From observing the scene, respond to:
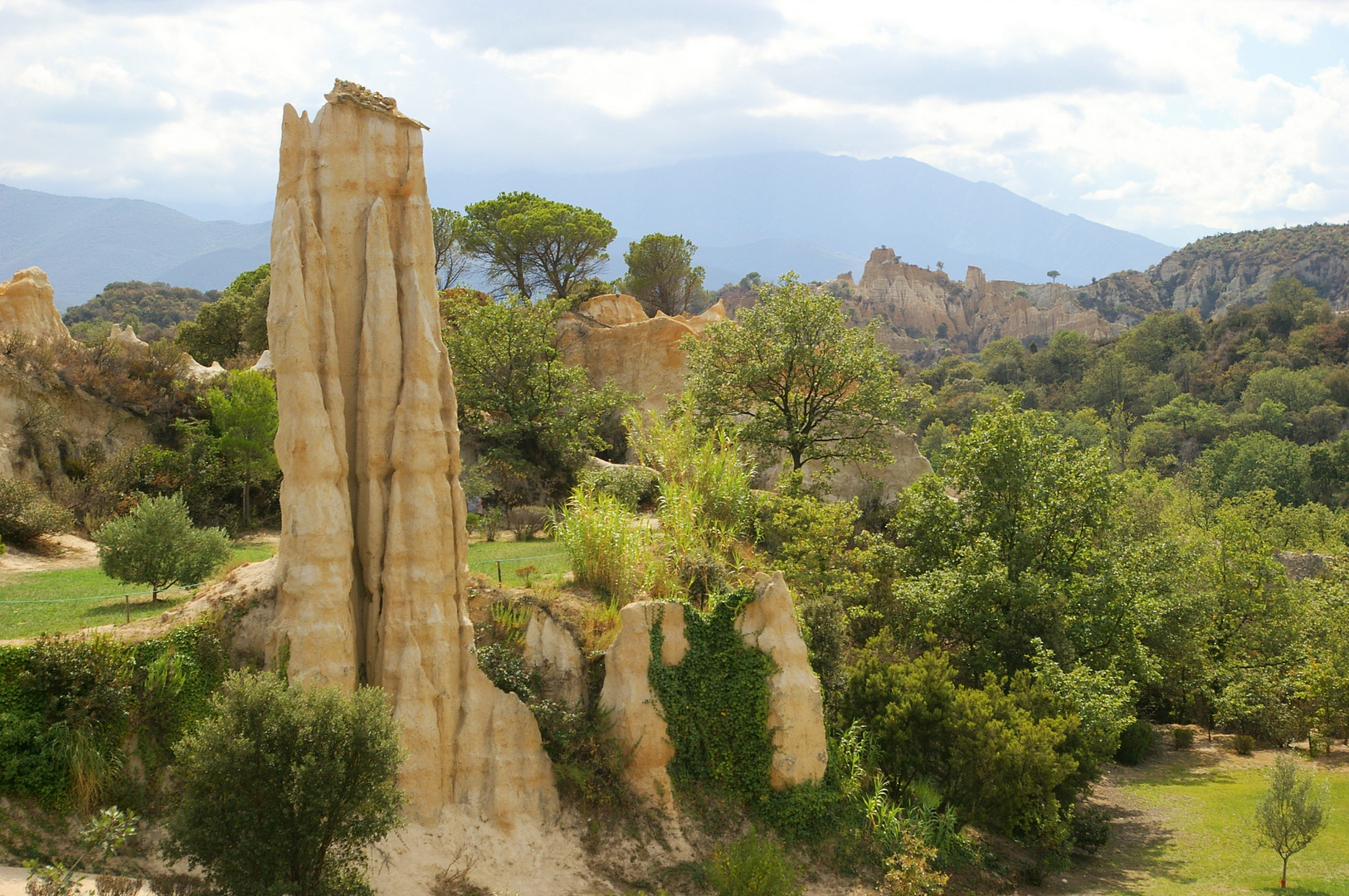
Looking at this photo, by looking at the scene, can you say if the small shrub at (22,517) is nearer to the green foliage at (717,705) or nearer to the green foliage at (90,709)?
the green foliage at (90,709)

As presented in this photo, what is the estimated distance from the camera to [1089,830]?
685 inches

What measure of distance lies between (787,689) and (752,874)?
354 cm

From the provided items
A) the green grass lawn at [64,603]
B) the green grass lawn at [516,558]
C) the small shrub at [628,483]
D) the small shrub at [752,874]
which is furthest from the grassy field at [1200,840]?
the green grass lawn at [64,603]

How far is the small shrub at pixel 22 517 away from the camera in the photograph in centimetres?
2008

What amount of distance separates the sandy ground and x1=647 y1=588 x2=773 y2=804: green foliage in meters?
12.5

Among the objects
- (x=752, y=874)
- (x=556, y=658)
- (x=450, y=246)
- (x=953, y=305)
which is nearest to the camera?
(x=752, y=874)

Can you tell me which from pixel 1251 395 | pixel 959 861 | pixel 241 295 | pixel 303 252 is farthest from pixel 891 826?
pixel 1251 395

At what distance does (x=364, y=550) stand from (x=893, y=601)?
1285 cm

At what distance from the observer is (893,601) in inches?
843

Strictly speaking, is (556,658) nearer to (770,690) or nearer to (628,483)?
(770,690)

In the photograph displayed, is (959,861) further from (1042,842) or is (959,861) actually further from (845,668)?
(845,668)

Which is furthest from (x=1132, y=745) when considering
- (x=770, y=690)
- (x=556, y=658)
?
(x=556, y=658)

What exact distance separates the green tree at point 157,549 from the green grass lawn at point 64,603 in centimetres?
37

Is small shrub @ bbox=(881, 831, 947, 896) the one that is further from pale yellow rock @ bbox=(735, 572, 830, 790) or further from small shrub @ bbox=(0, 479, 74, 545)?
small shrub @ bbox=(0, 479, 74, 545)
